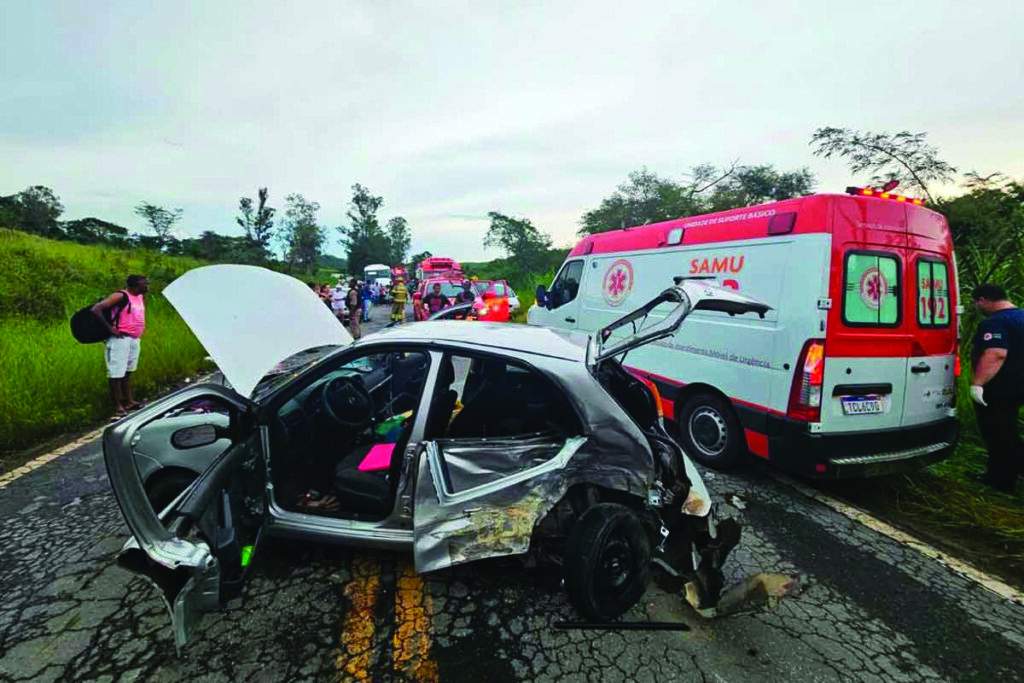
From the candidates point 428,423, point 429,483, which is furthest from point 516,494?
point 428,423

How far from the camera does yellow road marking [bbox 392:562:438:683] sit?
1.83 m

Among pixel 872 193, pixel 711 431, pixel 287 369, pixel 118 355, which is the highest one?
pixel 872 193

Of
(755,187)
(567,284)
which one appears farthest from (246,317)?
(755,187)

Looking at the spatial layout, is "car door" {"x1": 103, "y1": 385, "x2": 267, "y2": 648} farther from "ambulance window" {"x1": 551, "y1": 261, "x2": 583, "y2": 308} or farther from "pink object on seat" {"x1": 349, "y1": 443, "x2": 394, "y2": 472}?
"ambulance window" {"x1": 551, "y1": 261, "x2": 583, "y2": 308}

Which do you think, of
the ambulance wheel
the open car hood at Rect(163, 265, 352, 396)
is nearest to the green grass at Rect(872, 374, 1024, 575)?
the ambulance wheel

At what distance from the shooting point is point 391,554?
8.55 ft

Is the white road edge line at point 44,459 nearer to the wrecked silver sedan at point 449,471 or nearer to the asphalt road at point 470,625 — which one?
the asphalt road at point 470,625

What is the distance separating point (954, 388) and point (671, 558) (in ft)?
10.3

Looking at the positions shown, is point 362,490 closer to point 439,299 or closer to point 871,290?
point 871,290

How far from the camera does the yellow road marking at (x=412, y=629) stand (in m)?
1.83

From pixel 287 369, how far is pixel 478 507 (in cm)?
152

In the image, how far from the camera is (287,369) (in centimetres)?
273

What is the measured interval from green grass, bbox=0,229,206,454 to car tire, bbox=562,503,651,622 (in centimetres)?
536

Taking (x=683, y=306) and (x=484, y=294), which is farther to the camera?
(x=484, y=294)
